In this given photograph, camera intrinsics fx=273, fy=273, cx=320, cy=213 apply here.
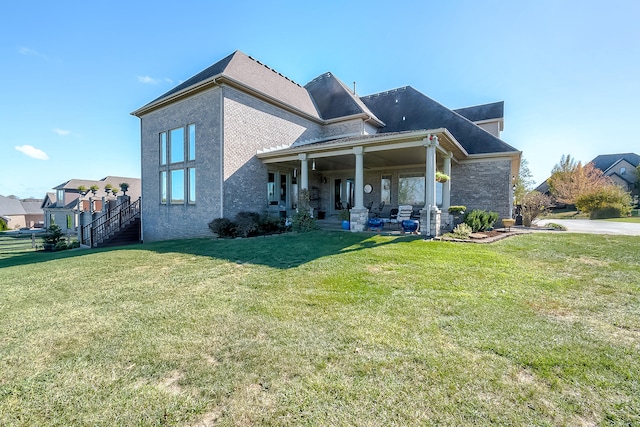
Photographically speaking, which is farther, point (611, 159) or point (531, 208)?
point (611, 159)

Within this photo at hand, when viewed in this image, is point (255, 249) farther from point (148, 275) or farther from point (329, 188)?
point (329, 188)

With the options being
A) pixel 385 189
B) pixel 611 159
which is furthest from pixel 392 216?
pixel 611 159

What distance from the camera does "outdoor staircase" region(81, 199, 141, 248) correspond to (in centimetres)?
1475

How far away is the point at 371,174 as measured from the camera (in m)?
16.9

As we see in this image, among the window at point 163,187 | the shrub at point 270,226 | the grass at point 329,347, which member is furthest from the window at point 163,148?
the grass at point 329,347

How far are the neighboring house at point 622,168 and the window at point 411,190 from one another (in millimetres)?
35192

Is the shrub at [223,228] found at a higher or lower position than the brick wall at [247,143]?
lower

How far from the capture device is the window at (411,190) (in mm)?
15492

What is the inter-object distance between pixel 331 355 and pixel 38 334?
3561mm

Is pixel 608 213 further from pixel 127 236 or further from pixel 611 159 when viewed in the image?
pixel 127 236

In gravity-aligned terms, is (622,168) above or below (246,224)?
above

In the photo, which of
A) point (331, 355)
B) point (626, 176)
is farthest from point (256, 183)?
point (626, 176)

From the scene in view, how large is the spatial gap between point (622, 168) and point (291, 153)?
5027cm

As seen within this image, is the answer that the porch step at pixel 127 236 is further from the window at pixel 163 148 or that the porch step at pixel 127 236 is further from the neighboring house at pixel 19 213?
the neighboring house at pixel 19 213
